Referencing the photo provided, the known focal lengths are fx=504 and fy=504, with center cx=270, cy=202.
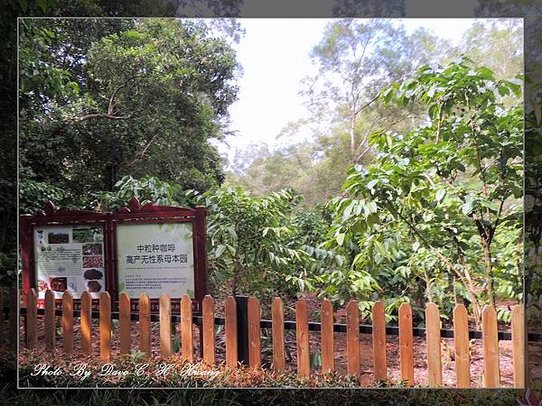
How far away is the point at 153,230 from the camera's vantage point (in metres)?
2.83

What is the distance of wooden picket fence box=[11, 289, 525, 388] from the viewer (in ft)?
8.70

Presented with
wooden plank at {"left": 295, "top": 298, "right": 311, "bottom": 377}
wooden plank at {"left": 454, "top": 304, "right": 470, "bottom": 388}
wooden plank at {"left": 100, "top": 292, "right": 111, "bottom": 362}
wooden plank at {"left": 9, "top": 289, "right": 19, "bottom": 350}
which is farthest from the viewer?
wooden plank at {"left": 9, "top": 289, "right": 19, "bottom": 350}

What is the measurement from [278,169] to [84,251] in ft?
3.95

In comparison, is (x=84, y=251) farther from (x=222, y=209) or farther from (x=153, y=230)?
(x=222, y=209)

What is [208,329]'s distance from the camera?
9.20 feet

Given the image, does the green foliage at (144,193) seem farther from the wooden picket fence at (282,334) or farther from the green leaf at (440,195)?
the green leaf at (440,195)

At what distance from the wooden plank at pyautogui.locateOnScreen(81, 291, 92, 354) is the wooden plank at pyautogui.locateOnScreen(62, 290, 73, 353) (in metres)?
→ 0.07

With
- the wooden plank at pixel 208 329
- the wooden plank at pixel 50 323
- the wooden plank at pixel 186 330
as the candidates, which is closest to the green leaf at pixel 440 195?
the wooden plank at pixel 208 329

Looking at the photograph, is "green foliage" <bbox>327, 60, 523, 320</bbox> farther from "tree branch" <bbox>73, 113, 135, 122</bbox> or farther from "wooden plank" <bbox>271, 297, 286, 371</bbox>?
"tree branch" <bbox>73, 113, 135, 122</bbox>

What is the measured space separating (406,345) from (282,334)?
665 mm

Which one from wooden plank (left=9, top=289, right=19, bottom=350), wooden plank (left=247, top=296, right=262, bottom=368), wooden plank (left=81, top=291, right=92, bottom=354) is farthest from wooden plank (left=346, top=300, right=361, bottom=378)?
wooden plank (left=9, top=289, right=19, bottom=350)

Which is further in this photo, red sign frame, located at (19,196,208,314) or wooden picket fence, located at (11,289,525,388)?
red sign frame, located at (19,196,208,314)

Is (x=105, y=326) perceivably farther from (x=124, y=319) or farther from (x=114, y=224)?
(x=114, y=224)

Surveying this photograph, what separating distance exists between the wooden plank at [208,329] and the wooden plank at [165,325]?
0.20 metres
